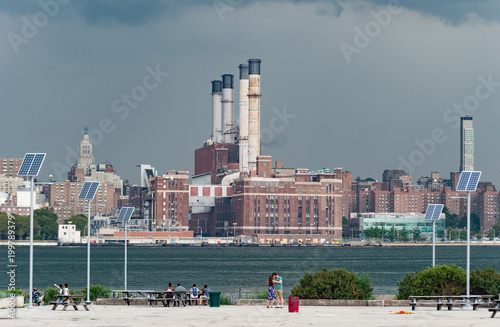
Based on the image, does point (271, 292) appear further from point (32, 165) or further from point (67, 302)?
point (32, 165)

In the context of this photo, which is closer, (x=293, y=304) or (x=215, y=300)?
(x=293, y=304)

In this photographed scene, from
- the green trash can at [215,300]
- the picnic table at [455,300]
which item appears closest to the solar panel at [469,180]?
the picnic table at [455,300]

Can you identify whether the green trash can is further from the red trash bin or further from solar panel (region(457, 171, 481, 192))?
solar panel (region(457, 171, 481, 192))

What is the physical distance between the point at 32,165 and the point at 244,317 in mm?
9424

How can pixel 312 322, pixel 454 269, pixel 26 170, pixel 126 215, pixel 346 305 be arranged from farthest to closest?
pixel 126 215, pixel 454 269, pixel 346 305, pixel 26 170, pixel 312 322

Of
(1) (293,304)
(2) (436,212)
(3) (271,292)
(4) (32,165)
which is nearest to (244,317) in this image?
(1) (293,304)

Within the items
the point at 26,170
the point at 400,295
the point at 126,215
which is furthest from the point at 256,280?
the point at 26,170

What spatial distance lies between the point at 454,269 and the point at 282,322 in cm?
1181

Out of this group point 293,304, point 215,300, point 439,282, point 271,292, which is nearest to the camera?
point 293,304

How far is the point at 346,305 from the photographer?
3434 cm

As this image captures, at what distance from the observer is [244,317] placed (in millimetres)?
29125

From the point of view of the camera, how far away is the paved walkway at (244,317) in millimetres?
26906

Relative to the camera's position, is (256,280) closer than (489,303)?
No

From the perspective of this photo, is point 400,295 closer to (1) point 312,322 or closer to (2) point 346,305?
(2) point 346,305
